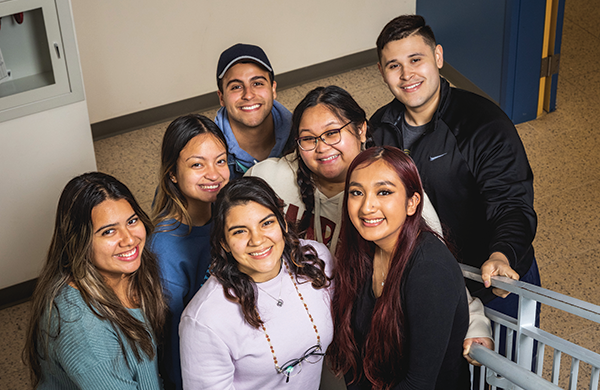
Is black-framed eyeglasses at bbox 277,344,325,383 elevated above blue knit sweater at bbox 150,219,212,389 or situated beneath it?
situated beneath

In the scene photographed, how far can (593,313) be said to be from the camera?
1.50 metres

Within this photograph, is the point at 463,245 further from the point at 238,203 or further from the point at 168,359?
the point at 168,359

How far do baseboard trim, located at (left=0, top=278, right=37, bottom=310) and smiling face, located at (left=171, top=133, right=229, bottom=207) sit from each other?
1.64 meters

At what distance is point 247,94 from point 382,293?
3.71 feet

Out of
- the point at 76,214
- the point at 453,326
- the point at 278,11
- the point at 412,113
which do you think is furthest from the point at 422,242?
the point at 278,11

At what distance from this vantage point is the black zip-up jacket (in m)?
2.15

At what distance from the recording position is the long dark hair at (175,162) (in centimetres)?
227

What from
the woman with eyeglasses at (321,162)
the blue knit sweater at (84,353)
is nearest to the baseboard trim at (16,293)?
the blue knit sweater at (84,353)

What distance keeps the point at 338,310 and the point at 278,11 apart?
122 inches

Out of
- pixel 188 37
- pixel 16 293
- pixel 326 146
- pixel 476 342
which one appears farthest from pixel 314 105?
pixel 188 37

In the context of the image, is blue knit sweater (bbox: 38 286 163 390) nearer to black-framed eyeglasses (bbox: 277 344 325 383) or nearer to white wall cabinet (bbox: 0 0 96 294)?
black-framed eyeglasses (bbox: 277 344 325 383)

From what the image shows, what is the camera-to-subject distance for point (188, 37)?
173 inches

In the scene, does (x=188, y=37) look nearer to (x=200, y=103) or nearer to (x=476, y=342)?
(x=200, y=103)

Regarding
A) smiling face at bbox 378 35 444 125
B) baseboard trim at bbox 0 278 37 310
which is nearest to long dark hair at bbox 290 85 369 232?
smiling face at bbox 378 35 444 125
